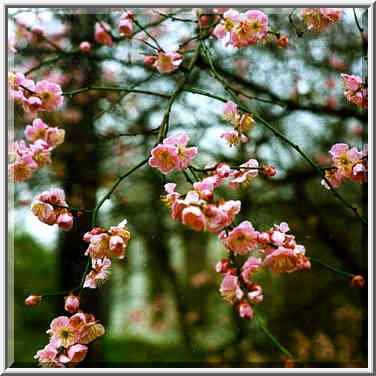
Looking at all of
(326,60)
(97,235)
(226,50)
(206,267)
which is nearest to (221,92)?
(226,50)

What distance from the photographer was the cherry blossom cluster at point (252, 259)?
738mm

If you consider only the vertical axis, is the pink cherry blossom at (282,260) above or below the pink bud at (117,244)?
below

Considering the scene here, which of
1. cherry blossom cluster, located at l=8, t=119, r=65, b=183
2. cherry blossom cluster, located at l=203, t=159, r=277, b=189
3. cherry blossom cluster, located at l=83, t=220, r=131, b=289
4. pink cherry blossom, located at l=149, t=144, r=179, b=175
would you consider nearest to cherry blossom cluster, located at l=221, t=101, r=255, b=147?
cherry blossom cluster, located at l=203, t=159, r=277, b=189

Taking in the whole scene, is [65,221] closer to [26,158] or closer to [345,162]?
[26,158]

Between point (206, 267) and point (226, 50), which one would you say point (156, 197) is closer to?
point (226, 50)

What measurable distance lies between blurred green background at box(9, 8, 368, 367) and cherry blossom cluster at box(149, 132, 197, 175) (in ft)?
0.78

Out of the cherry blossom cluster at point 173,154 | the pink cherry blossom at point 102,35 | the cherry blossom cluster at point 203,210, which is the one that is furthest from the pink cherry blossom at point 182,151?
the pink cherry blossom at point 102,35

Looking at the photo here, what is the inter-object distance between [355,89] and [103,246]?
2.19 ft

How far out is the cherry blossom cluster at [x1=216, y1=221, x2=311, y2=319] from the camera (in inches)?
29.0

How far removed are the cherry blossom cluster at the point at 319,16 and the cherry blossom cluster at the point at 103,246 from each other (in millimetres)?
727

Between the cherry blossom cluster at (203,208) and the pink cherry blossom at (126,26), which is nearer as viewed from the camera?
the cherry blossom cluster at (203,208)

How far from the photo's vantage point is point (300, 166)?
213cm

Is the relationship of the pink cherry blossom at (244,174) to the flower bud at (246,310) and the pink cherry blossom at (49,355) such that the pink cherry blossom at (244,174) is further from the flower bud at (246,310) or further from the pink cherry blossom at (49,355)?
the pink cherry blossom at (49,355)

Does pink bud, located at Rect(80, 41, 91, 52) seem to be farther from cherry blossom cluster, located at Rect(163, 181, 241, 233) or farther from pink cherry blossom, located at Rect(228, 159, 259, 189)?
cherry blossom cluster, located at Rect(163, 181, 241, 233)
